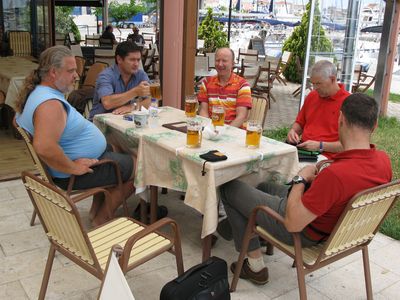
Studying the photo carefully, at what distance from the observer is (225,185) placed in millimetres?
2506

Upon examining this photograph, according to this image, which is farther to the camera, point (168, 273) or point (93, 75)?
point (93, 75)

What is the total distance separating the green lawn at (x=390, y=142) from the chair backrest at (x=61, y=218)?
2.31 m

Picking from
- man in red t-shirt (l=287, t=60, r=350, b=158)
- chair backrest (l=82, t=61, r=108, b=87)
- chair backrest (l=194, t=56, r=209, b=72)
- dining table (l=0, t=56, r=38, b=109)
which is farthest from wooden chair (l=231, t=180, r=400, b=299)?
chair backrest (l=194, t=56, r=209, b=72)

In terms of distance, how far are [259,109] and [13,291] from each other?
2.24 metres

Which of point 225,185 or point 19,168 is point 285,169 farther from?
point 19,168

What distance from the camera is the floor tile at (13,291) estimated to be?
2.30 metres

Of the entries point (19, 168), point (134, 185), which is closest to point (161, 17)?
point (19, 168)

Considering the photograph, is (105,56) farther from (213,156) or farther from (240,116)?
(213,156)

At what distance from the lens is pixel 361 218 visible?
2.02 m

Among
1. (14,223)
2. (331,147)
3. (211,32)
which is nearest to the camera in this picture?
(331,147)

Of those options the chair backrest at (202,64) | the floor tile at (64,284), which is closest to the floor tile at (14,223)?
the floor tile at (64,284)

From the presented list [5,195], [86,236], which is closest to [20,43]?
[5,195]

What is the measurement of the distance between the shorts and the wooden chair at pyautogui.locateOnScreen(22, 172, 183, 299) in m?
0.52

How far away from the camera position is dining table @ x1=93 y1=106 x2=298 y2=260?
2359mm
